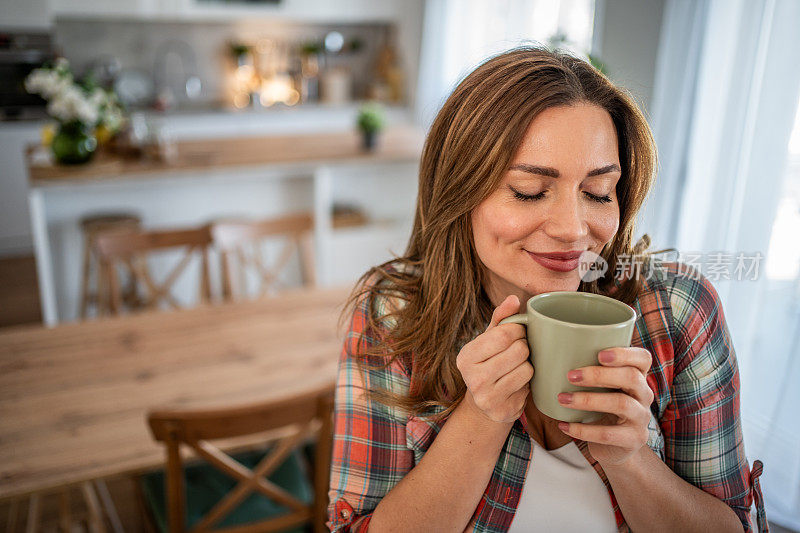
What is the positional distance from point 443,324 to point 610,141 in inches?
12.8

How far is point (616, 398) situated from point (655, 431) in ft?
0.91

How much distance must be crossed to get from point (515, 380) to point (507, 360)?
0.03m

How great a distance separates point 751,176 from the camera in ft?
6.29


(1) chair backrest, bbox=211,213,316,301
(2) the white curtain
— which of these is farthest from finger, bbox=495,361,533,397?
(1) chair backrest, bbox=211,213,316,301

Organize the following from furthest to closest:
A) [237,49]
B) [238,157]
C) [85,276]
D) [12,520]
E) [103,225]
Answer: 1. [237,49]
2. [238,157]
3. [103,225]
4. [85,276]
5. [12,520]

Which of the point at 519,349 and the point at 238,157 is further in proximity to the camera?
the point at 238,157

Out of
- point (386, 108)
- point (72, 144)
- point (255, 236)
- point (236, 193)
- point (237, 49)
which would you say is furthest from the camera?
point (386, 108)

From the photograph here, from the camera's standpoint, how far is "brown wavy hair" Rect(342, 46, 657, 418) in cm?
80

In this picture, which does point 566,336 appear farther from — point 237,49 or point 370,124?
point 237,49

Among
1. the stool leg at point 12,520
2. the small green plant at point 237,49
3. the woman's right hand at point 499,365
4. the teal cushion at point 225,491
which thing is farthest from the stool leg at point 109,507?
the small green plant at point 237,49

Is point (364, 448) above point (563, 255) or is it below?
below

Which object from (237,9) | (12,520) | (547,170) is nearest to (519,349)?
(547,170)

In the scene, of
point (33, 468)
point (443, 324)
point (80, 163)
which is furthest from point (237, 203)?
point (443, 324)

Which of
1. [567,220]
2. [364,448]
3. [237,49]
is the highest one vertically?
[237,49]
